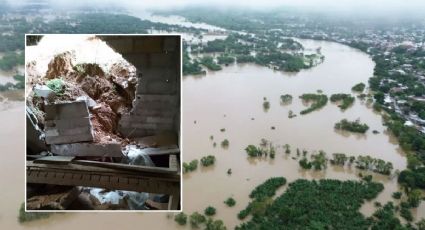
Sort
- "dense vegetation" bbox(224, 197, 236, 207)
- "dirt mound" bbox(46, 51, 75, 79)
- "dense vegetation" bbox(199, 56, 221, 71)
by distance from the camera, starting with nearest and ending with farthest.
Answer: "dirt mound" bbox(46, 51, 75, 79) → "dense vegetation" bbox(224, 197, 236, 207) → "dense vegetation" bbox(199, 56, 221, 71)

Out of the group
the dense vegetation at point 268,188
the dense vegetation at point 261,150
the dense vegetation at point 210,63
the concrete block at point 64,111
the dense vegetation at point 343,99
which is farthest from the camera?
the dense vegetation at point 210,63

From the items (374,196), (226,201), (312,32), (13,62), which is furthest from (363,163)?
(312,32)

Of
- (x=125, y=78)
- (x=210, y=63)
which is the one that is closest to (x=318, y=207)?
(x=125, y=78)

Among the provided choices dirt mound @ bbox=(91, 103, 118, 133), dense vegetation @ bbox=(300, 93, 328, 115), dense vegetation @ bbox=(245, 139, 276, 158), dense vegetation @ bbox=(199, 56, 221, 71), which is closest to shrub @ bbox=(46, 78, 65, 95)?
dirt mound @ bbox=(91, 103, 118, 133)

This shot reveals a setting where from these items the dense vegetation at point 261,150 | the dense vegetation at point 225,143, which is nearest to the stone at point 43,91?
the dense vegetation at point 261,150

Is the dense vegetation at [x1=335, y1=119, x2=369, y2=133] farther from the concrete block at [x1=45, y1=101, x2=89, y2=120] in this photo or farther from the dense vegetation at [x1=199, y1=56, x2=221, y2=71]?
the concrete block at [x1=45, y1=101, x2=89, y2=120]

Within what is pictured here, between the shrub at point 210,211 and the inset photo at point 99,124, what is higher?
the inset photo at point 99,124

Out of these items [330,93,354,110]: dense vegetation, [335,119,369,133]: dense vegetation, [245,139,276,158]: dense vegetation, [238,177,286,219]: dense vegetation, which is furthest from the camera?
[330,93,354,110]: dense vegetation

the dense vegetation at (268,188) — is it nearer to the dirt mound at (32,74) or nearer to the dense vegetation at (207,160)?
the dense vegetation at (207,160)
